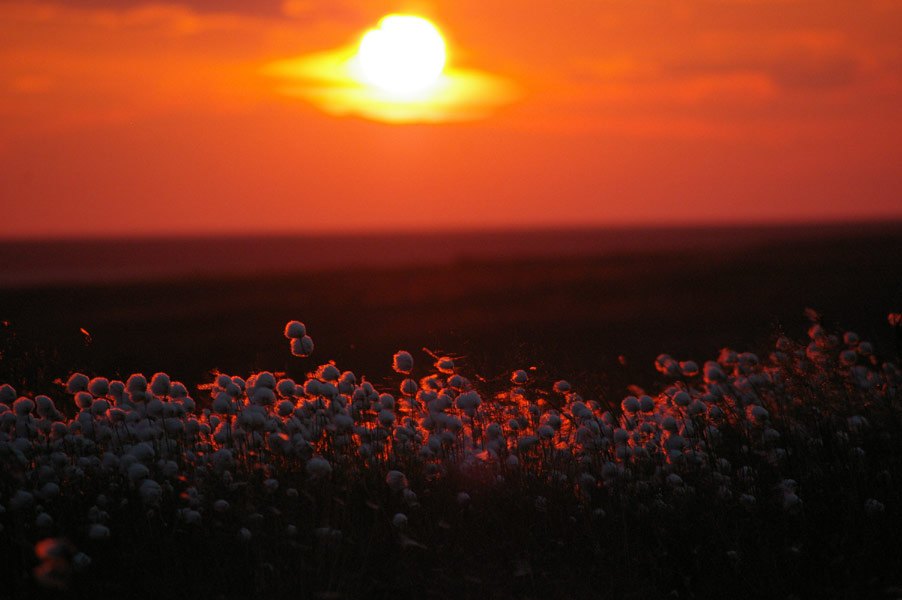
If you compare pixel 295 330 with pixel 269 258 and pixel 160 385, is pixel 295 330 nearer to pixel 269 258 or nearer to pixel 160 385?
pixel 160 385

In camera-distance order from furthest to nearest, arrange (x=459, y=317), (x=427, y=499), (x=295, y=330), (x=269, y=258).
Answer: (x=269, y=258) < (x=459, y=317) < (x=295, y=330) < (x=427, y=499)

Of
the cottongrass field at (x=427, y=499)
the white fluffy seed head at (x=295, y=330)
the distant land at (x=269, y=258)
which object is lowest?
the cottongrass field at (x=427, y=499)

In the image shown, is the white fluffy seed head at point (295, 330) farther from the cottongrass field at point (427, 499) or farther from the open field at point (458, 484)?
the open field at point (458, 484)

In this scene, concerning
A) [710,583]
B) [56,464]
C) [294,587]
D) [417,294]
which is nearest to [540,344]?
[710,583]

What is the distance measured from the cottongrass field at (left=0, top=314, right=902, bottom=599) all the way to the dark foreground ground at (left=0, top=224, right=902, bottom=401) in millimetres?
1022

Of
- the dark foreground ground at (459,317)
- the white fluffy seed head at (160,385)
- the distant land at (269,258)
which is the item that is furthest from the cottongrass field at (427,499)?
the distant land at (269,258)

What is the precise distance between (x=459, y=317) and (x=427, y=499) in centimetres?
2059

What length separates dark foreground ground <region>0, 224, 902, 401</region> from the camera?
24.2 ft

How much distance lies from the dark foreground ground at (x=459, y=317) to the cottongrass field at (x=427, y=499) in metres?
1.02

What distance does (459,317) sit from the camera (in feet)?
84.0

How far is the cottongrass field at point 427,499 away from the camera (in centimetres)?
431

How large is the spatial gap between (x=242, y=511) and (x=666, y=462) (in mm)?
2437

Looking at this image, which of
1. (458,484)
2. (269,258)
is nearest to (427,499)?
(458,484)

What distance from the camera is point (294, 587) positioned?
13.7ft
